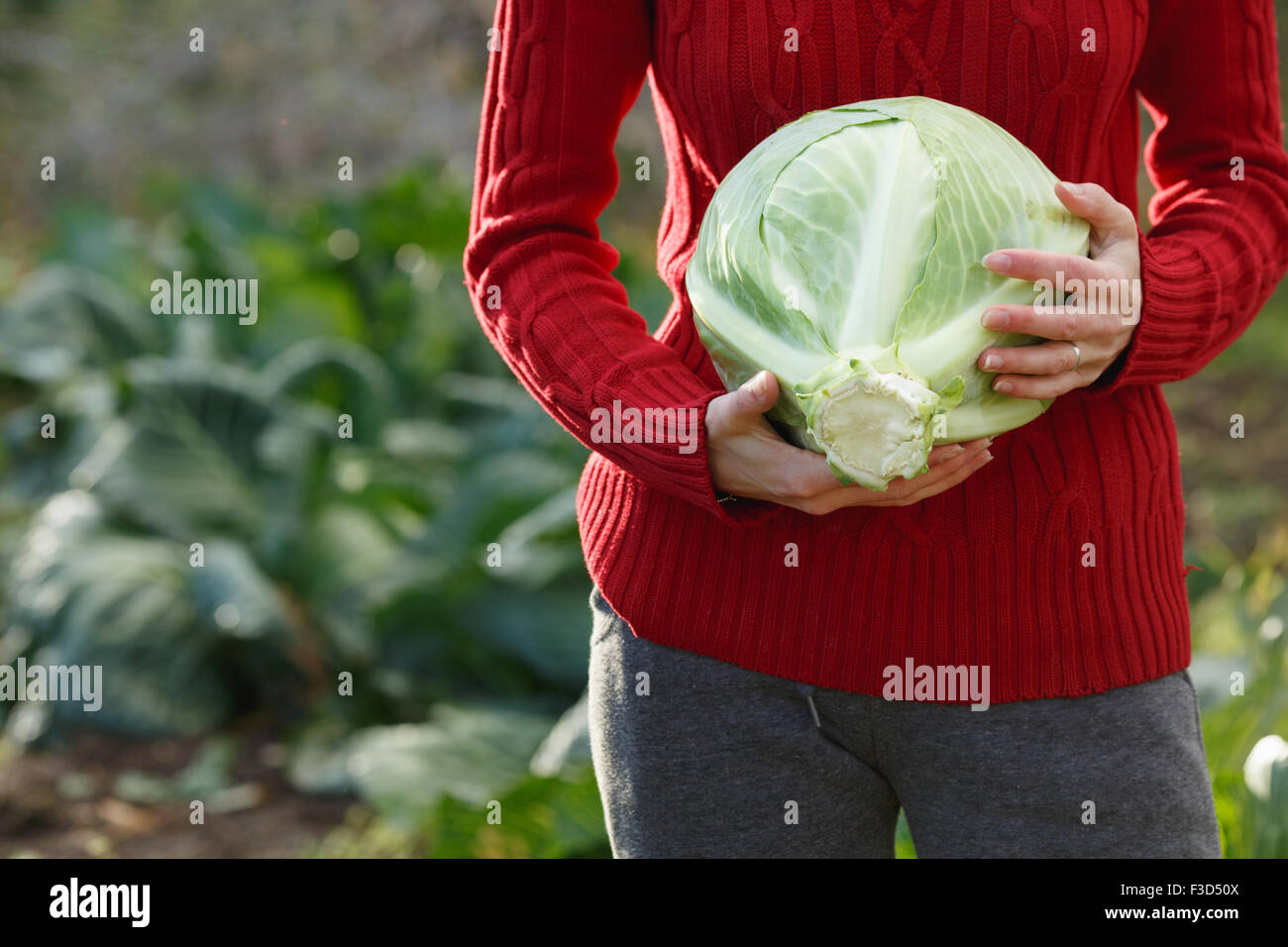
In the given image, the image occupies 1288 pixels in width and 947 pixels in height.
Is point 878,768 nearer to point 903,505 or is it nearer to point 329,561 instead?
point 903,505

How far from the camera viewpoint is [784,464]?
1242mm

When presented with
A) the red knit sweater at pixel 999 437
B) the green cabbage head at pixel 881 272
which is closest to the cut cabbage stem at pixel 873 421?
the green cabbage head at pixel 881 272

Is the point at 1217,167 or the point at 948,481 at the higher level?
the point at 1217,167

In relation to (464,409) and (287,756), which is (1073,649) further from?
(464,409)

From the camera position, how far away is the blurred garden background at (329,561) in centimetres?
326

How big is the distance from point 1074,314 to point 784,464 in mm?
310

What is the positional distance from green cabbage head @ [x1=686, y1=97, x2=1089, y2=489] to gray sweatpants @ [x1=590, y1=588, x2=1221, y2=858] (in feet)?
1.14

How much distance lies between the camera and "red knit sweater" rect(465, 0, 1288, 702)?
53.9 inches

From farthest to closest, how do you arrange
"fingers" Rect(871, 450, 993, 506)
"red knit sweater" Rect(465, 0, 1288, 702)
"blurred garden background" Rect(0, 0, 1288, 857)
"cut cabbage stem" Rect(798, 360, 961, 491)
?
"blurred garden background" Rect(0, 0, 1288, 857), "red knit sweater" Rect(465, 0, 1288, 702), "fingers" Rect(871, 450, 993, 506), "cut cabbage stem" Rect(798, 360, 961, 491)

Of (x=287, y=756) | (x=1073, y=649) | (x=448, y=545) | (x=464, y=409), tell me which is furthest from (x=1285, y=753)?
(x=464, y=409)

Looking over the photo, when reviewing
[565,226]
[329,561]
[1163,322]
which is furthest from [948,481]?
[329,561]

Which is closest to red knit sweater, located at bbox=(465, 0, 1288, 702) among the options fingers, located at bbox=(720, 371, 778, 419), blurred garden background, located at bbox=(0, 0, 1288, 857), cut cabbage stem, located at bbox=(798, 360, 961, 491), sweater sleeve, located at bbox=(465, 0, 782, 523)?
sweater sleeve, located at bbox=(465, 0, 782, 523)

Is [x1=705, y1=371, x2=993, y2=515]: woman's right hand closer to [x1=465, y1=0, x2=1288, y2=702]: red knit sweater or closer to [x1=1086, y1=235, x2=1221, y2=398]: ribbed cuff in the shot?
[x1=465, y1=0, x2=1288, y2=702]: red knit sweater

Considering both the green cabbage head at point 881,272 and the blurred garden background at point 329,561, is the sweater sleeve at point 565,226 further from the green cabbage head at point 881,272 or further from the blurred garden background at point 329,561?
the blurred garden background at point 329,561
